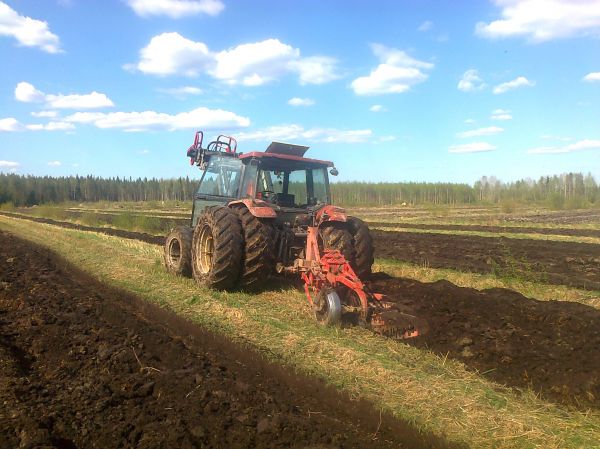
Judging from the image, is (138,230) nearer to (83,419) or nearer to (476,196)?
(83,419)

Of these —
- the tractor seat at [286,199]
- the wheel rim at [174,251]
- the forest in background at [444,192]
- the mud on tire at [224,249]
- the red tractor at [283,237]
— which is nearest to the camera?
the red tractor at [283,237]

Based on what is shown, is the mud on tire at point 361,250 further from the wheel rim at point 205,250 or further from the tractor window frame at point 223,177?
the wheel rim at point 205,250

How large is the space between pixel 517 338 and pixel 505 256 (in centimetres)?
741

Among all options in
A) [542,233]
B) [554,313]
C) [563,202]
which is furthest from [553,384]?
[563,202]

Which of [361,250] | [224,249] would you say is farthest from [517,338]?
[224,249]

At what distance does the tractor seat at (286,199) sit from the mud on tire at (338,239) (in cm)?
105

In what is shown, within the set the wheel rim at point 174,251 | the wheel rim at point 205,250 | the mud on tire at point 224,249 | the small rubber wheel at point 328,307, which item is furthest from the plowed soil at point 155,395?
the wheel rim at point 174,251

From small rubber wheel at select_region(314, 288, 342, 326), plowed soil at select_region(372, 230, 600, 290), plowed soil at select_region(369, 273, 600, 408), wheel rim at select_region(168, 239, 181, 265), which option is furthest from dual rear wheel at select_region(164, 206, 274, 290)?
plowed soil at select_region(372, 230, 600, 290)

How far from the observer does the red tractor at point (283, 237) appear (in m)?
6.62

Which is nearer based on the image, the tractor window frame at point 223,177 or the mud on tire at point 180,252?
the tractor window frame at point 223,177

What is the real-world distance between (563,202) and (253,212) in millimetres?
46257

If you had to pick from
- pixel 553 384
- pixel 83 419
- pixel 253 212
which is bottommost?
pixel 553 384

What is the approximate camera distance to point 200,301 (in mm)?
7426

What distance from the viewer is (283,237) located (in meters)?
7.91
